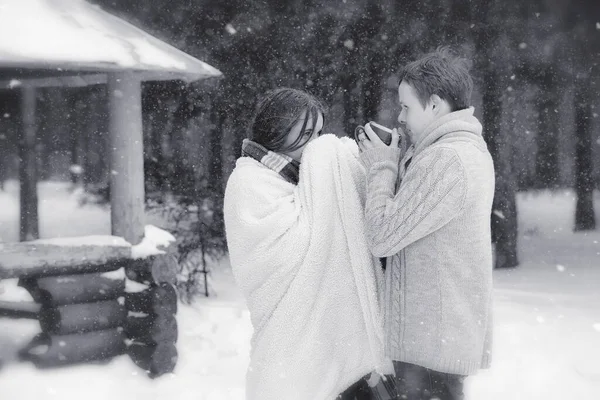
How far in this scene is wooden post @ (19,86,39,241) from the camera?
799 cm

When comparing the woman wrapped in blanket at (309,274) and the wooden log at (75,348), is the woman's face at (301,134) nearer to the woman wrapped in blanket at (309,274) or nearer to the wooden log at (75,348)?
the woman wrapped in blanket at (309,274)

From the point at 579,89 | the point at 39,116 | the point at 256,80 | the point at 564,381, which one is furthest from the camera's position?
the point at 579,89

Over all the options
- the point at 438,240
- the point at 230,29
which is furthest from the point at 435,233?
the point at 230,29

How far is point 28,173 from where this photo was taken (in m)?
8.08

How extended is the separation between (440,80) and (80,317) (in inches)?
182

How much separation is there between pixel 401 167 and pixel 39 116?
912 cm

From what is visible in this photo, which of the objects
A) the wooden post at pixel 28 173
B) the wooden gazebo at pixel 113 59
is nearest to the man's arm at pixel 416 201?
the wooden gazebo at pixel 113 59

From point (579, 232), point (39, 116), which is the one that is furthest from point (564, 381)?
point (579, 232)

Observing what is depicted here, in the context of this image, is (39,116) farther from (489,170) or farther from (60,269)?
(489,170)

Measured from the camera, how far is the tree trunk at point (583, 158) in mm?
11570

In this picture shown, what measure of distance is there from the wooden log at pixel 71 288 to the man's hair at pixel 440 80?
4353 millimetres

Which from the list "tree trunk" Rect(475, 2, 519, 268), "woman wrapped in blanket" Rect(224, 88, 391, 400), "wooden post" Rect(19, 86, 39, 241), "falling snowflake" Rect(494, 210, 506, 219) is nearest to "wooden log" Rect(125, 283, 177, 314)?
"wooden post" Rect(19, 86, 39, 241)

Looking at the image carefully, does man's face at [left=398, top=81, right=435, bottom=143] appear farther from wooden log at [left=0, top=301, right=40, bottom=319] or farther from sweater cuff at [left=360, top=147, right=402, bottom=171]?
wooden log at [left=0, top=301, right=40, bottom=319]

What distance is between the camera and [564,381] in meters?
5.41
